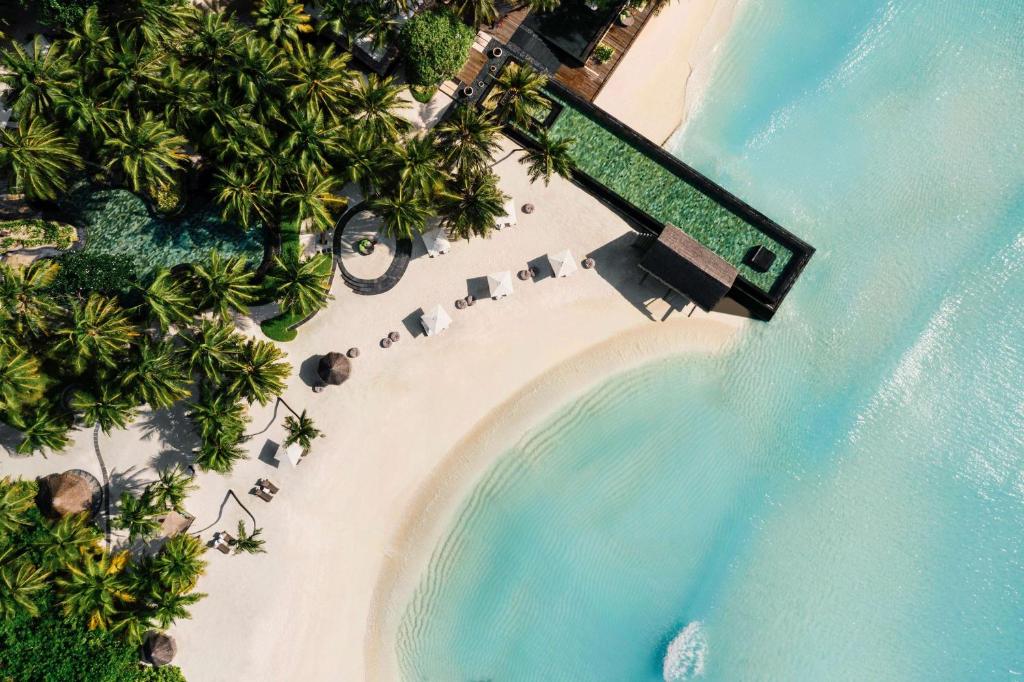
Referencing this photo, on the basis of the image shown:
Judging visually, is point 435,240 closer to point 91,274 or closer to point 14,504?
point 91,274

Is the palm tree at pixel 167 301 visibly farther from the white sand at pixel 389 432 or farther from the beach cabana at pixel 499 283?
the beach cabana at pixel 499 283

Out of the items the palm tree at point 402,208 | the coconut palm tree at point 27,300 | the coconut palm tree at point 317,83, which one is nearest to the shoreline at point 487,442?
the palm tree at point 402,208

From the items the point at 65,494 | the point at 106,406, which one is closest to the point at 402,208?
the point at 106,406

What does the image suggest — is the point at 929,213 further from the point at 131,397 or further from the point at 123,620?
the point at 123,620

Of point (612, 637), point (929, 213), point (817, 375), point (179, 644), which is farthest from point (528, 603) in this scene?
point (929, 213)

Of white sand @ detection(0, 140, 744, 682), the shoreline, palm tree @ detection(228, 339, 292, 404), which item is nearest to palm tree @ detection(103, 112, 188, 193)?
white sand @ detection(0, 140, 744, 682)

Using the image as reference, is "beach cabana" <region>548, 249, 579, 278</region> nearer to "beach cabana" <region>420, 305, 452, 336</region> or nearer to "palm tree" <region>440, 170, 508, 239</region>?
"palm tree" <region>440, 170, 508, 239</region>
